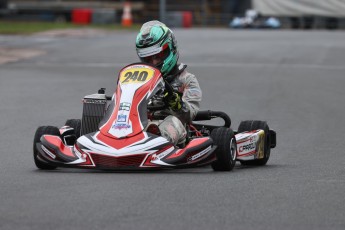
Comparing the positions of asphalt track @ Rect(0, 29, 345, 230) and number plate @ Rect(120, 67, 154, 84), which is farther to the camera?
number plate @ Rect(120, 67, 154, 84)

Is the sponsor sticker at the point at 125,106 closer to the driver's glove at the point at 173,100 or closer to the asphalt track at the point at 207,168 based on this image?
the driver's glove at the point at 173,100

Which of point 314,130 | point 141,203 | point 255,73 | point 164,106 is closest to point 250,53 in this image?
point 255,73

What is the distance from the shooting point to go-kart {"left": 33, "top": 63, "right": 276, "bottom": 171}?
772cm

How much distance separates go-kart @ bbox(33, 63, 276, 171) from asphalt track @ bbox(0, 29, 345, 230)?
0.38ft

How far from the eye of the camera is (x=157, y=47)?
8.63 meters

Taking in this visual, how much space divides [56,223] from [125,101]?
2.55 metres

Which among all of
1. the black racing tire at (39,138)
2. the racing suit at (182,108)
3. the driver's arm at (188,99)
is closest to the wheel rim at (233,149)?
the racing suit at (182,108)

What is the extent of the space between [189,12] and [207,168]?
36431 mm

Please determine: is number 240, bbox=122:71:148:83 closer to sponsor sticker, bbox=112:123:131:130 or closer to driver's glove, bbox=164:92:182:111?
driver's glove, bbox=164:92:182:111


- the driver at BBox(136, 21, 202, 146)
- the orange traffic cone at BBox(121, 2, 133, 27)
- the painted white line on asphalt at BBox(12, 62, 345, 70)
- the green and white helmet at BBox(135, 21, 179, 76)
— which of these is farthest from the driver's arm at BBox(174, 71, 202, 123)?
the orange traffic cone at BBox(121, 2, 133, 27)

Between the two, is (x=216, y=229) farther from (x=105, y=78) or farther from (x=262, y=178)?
(x=105, y=78)

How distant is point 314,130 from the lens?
12.3 m

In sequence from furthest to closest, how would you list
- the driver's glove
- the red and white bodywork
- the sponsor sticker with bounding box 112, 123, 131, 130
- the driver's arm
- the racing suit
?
the driver's arm → the driver's glove → the racing suit → the sponsor sticker with bounding box 112, 123, 131, 130 → the red and white bodywork

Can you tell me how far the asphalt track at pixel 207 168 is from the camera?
19.4 feet
